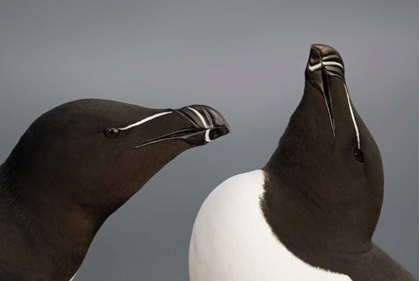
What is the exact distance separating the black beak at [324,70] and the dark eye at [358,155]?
0.08 metres

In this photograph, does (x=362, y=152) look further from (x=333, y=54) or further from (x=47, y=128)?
(x=47, y=128)

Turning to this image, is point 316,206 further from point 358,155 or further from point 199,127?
point 199,127

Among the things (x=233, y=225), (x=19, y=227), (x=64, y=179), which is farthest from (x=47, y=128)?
(x=233, y=225)

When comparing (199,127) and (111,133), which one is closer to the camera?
(111,133)

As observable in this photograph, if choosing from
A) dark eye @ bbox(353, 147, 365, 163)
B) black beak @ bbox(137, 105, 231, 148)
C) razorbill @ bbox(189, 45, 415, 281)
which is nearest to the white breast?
razorbill @ bbox(189, 45, 415, 281)

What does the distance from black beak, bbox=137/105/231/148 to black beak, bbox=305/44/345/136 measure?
18.0 inches

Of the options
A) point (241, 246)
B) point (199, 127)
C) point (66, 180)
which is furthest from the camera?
point (241, 246)

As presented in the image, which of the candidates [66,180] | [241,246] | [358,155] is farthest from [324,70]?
[66,180]

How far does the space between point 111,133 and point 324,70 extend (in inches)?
30.2

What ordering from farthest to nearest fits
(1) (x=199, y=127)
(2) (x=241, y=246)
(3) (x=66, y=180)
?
(2) (x=241, y=246) < (1) (x=199, y=127) < (3) (x=66, y=180)

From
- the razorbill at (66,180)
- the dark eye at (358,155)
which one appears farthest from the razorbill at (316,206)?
the razorbill at (66,180)

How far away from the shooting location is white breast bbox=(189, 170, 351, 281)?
210 cm

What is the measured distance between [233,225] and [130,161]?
57cm

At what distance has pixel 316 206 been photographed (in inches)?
86.4
